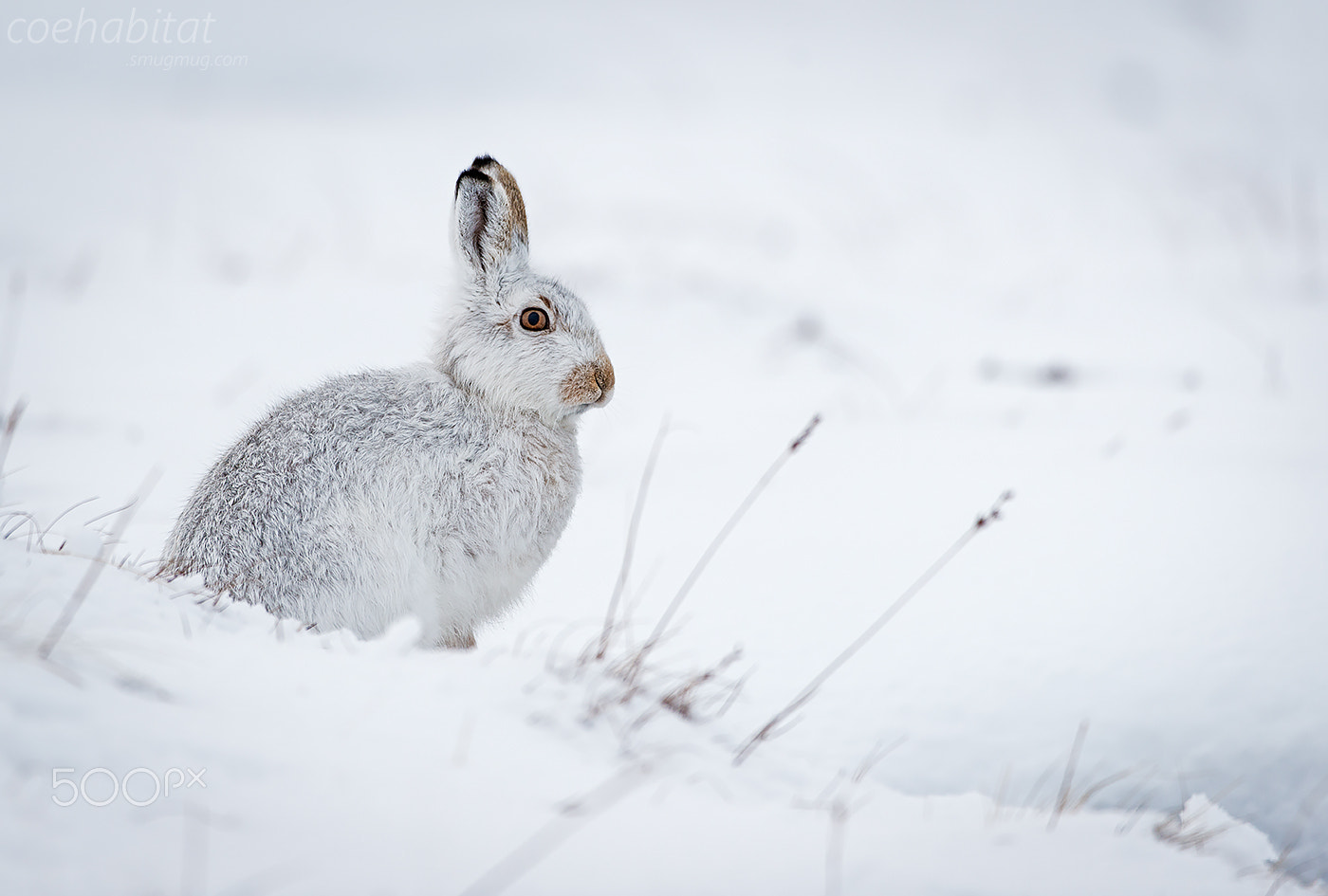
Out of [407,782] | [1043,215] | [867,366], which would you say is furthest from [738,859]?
[1043,215]

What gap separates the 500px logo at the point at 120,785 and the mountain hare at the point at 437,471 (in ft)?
4.30

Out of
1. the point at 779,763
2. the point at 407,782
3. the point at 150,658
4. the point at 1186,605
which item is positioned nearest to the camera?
the point at 407,782

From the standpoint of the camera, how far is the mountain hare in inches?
124

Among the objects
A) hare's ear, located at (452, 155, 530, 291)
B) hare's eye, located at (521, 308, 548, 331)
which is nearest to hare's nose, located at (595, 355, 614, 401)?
hare's eye, located at (521, 308, 548, 331)

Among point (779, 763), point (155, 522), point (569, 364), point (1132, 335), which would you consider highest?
point (1132, 335)

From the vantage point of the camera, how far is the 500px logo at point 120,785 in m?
1.73

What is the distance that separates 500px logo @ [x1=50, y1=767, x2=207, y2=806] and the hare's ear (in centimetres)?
243

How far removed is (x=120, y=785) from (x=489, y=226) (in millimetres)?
2579

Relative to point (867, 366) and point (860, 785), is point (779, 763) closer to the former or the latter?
point (860, 785)

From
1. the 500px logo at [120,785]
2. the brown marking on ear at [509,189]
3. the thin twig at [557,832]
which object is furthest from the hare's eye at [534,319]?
the 500px logo at [120,785]

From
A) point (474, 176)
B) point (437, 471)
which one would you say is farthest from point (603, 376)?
point (474, 176)

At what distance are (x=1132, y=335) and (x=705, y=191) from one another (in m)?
7.48

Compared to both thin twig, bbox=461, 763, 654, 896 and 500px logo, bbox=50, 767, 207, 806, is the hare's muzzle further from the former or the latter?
500px logo, bbox=50, 767, 207, 806

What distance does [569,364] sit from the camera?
3.71 meters
